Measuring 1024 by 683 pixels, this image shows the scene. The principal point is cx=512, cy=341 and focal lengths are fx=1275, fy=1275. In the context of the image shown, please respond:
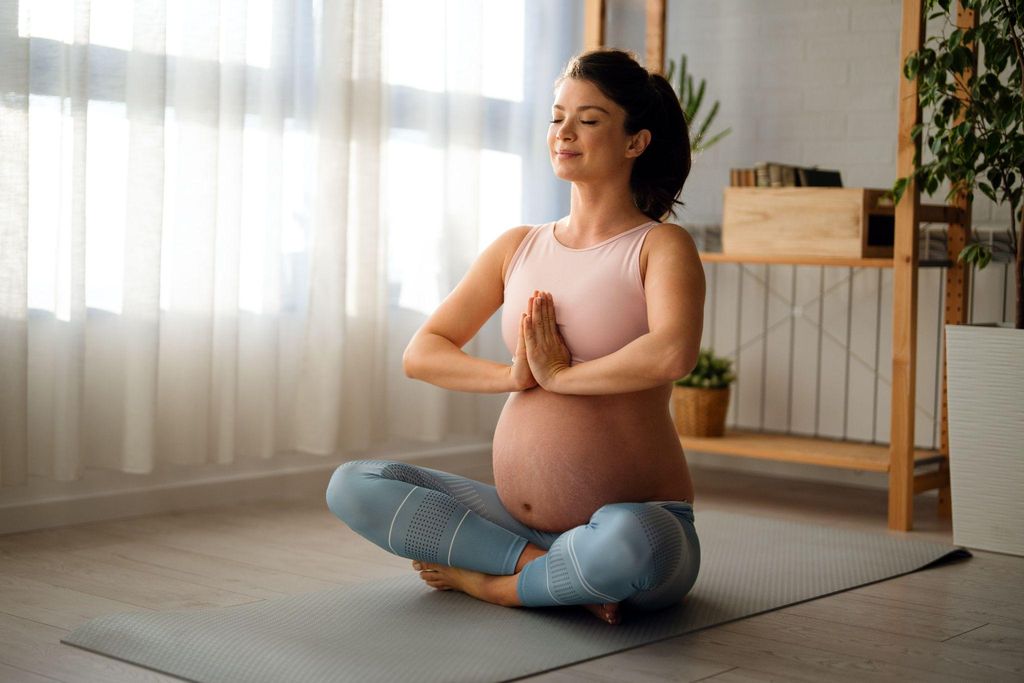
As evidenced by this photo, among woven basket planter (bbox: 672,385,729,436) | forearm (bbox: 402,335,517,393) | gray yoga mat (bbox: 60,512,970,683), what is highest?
forearm (bbox: 402,335,517,393)

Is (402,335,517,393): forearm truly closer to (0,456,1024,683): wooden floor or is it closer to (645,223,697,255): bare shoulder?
(645,223,697,255): bare shoulder

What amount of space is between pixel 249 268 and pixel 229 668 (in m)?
1.62

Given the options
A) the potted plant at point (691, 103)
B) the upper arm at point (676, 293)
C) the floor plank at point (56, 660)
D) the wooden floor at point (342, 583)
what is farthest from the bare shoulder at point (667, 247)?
the potted plant at point (691, 103)

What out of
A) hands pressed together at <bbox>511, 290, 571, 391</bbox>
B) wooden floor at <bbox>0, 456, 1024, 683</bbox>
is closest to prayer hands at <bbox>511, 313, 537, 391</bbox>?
hands pressed together at <bbox>511, 290, 571, 391</bbox>

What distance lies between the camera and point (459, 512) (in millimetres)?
2139

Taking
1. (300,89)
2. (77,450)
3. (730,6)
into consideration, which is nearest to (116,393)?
(77,450)

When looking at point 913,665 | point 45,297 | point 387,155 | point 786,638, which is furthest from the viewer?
point 387,155

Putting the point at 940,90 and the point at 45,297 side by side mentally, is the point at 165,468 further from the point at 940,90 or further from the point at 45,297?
the point at 940,90

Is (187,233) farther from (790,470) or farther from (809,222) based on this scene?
(790,470)

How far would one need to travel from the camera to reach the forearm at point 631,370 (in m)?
1.98

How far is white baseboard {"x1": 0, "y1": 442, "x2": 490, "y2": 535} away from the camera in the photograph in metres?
2.86

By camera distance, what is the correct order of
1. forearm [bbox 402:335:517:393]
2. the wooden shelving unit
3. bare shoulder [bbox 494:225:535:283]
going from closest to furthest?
forearm [bbox 402:335:517:393], bare shoulder [bbox 494:225:535:283], the wooden shelving unit

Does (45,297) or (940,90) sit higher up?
(940,90)

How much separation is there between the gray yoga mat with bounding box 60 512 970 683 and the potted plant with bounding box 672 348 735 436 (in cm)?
110
